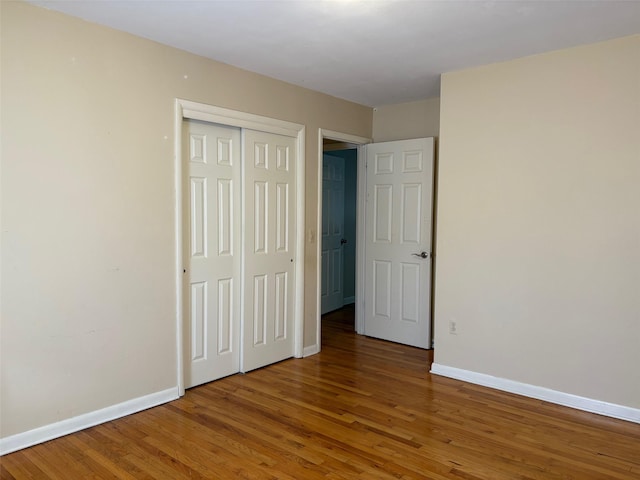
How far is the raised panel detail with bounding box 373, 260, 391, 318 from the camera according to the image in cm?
487

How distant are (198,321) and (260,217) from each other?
3.25 feet

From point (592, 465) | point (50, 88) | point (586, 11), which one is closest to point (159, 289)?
point (50, 88)

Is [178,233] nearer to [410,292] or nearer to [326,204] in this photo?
[410,292]

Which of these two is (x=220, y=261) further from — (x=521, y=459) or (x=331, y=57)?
(x=521, y=459)

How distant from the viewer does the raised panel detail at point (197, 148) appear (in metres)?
3.46

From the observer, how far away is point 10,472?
2.40m

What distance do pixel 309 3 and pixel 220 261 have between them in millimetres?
2016

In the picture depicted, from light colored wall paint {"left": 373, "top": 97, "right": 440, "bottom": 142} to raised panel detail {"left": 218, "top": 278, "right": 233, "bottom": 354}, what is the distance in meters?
2.35

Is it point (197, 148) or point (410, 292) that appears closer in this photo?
point (197, 148)

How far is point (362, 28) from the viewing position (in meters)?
2.84

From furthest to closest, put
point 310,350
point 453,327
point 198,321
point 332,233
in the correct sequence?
point 332,233
point 310,350
point 453,327
point 198,321

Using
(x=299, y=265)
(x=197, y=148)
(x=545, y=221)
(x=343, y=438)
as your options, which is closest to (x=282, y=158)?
(x=197, y=148)

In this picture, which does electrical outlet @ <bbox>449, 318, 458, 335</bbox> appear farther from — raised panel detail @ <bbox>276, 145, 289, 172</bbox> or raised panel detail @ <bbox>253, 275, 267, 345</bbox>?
raised panel detail @ <bbox>276, 145, 289, 172</bbox>

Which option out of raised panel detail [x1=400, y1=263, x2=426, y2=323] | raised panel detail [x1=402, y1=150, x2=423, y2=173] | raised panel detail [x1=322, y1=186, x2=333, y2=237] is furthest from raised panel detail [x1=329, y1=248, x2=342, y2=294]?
raised panel detail [x1=402, y1=150, x2=423, y2=173]
